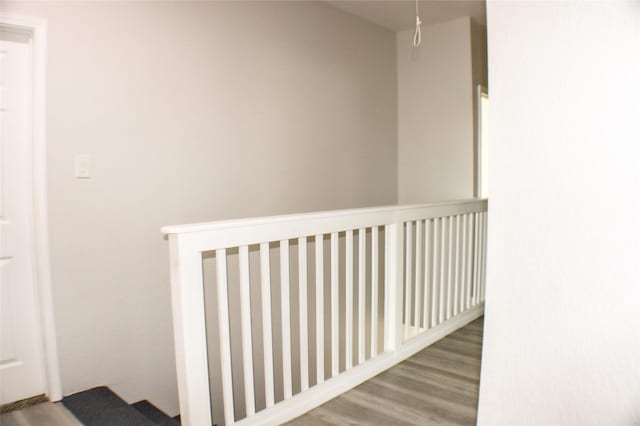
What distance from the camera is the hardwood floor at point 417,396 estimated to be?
2.09m

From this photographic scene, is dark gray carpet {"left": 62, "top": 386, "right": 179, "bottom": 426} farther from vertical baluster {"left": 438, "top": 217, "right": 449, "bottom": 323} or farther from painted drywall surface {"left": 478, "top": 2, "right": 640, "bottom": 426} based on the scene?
vertical baluster {"left": 438, "top": 217, "right": 449, "bottom": 323}

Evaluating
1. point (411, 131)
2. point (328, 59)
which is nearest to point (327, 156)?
point (328, 59)

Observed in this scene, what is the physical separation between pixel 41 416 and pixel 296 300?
170 cm

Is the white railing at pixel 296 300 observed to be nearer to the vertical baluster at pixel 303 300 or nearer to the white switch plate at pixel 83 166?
the vertical baluster at pixel 303 300

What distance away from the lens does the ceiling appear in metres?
3.62

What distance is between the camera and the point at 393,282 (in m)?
2.64

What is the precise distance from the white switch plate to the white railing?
754 mm

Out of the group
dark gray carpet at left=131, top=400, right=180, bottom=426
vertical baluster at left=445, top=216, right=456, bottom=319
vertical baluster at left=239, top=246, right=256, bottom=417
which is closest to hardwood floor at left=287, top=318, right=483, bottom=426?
vertical baluster at left=239, top=246, right=256, bottom=417

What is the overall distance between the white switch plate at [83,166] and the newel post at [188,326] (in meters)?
0.91

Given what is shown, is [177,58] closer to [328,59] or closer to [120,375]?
[328,59]

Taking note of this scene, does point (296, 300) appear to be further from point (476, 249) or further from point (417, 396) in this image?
point (476, 249)

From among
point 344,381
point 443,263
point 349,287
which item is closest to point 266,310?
point 349,287

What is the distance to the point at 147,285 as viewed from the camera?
2523 mm

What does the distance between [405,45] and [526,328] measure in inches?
158
